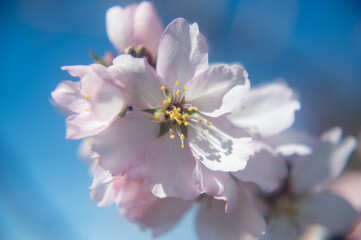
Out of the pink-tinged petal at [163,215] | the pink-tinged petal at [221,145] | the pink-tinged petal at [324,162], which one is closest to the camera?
the pink-tinged petal at [221,145]

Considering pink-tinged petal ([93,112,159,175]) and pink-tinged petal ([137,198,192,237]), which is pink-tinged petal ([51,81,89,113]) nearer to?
pink-tinged petal ([93,112,159,175])

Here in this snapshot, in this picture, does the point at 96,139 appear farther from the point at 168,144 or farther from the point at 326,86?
the point at 326,86

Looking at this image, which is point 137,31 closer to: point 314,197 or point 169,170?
point 169,170

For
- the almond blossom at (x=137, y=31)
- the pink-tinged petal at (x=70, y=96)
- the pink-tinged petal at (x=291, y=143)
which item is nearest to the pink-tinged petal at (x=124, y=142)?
the pink-tinged petal at (x=70, y=96)

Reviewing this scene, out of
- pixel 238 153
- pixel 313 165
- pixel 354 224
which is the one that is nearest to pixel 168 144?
pixel 238 153

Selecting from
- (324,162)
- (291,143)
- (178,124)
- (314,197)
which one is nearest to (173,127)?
(178,124)

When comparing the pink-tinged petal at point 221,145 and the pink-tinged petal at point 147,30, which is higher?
the pink-tinged petal at point 147,30

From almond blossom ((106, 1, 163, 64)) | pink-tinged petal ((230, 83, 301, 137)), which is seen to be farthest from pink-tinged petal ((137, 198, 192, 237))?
almond blossom ((106, 1, 163, 64))

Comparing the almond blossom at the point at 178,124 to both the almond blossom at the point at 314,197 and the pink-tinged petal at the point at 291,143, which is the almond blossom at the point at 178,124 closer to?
the pink-tinged petal at the point at 291,143
